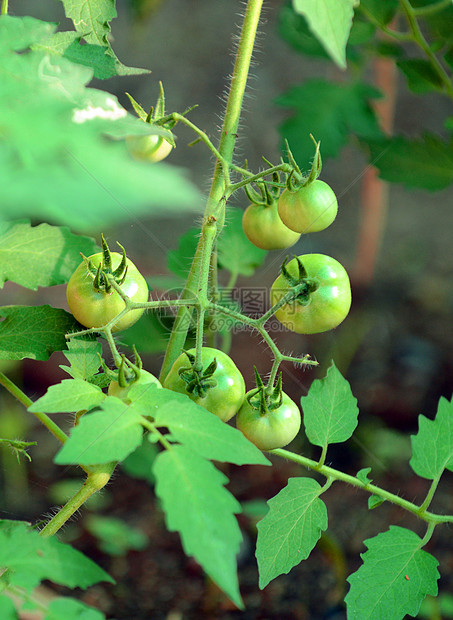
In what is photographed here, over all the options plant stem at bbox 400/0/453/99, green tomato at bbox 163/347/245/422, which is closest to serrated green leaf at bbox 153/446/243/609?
green tomato at bbox 163/347/245/422

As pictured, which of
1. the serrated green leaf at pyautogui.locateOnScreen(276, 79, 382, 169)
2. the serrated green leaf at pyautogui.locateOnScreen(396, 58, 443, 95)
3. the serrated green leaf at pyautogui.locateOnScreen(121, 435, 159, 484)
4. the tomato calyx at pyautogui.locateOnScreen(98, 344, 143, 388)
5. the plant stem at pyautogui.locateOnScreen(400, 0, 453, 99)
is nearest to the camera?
the tomato calyx at pyautogui.locateOnScreen(98, 344, 143, 388)

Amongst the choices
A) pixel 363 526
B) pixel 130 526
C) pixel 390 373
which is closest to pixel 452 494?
pixel 363 526

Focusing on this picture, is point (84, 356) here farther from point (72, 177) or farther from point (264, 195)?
point (72, 177)

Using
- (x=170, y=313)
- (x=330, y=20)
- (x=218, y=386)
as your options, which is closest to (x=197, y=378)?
(x=218, y=386)

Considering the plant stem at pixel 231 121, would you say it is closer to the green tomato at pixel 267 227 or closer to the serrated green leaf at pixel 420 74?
the green tomato at pixel 267 227

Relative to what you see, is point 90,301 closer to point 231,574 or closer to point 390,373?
point 231,574

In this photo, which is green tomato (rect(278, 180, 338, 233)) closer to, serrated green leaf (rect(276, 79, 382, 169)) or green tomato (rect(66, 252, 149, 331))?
green tomato (rect(66, 252, 149, 331))
